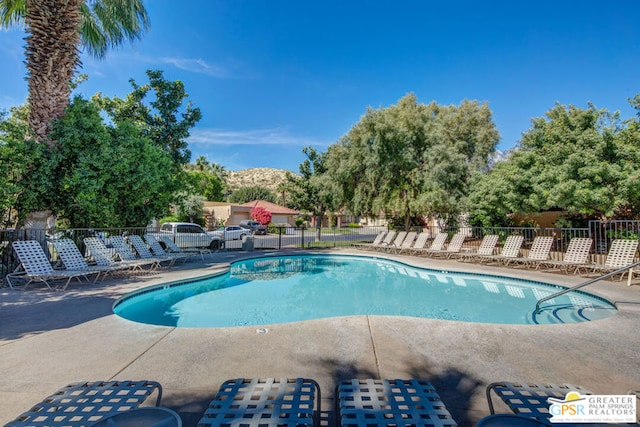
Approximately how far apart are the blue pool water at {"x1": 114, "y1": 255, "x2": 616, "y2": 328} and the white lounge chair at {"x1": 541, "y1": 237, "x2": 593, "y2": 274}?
170 cm

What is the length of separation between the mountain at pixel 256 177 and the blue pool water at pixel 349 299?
7014cm

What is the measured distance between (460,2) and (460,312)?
12497 mm

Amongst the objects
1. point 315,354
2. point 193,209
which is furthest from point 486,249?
point 193,209

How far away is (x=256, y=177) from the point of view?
86438 mm

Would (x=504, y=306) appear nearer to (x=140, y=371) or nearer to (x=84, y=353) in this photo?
(x=140, y=371)

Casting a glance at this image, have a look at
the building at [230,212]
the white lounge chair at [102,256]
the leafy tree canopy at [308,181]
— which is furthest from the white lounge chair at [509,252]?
the building at [230,212]

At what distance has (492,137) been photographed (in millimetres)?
21062

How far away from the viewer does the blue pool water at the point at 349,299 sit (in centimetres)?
657

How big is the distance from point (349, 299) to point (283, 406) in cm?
687

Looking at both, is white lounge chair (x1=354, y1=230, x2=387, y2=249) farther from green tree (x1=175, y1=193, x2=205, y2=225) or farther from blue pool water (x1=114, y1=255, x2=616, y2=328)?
green tree (x1=175, y1=193, x2=205, y2=225)

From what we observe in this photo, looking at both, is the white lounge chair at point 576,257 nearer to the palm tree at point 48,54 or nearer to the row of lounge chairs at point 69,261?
the row of lounge chairs at point 69,261

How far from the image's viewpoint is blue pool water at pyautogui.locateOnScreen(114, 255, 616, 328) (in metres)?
6.57

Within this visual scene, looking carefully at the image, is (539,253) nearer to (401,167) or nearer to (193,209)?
(401,167)

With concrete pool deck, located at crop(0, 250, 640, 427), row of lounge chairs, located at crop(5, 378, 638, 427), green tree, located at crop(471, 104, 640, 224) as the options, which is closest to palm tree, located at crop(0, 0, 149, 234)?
concrete pool deck, located at crop(0, 250, 640, 427)
